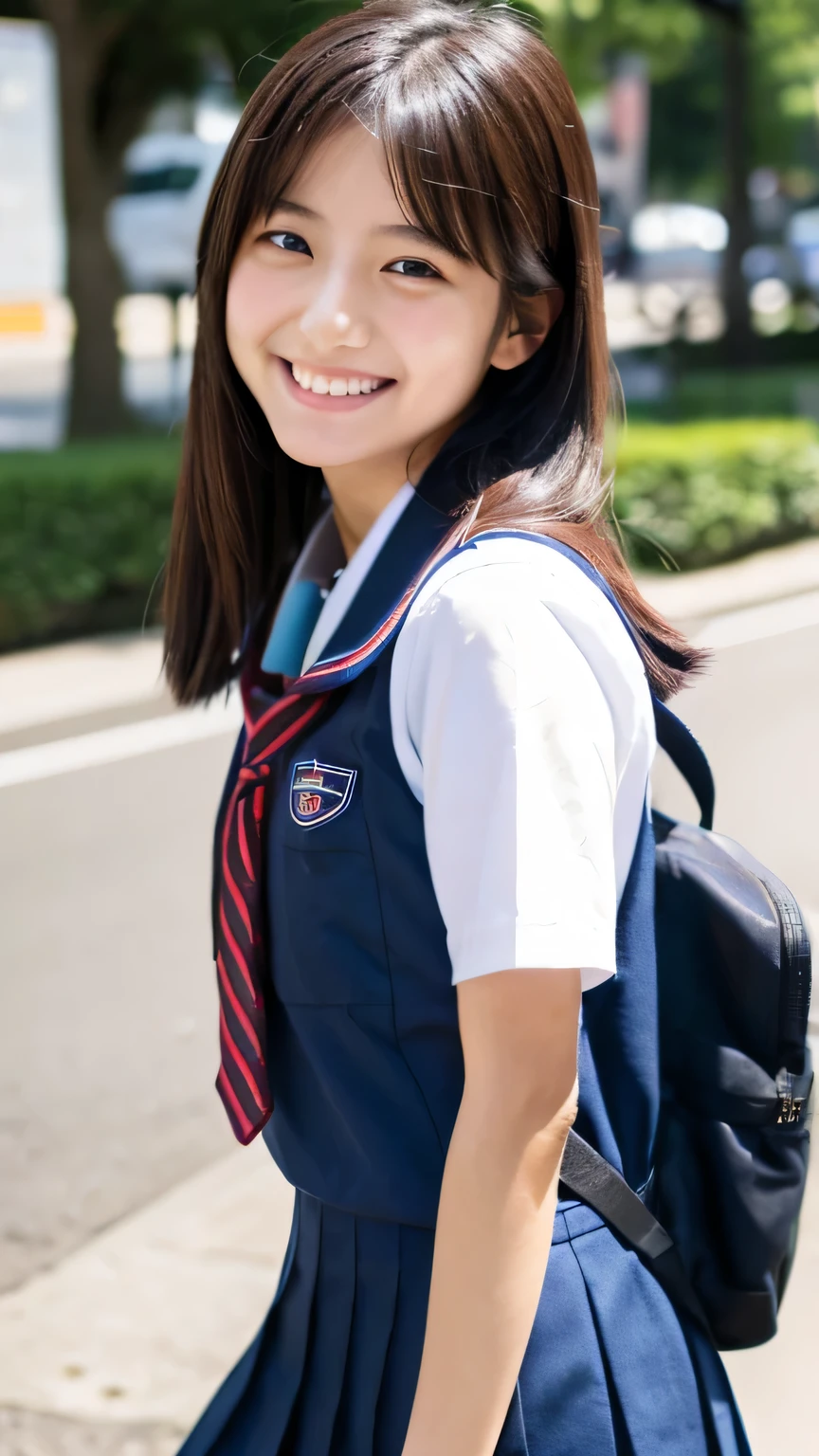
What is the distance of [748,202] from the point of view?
794 inches

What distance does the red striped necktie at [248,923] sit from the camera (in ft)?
4.09

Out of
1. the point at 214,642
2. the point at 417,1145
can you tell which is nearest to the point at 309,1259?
the point at 417,1145

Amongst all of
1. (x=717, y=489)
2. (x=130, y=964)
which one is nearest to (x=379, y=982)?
(x=130, y=964)

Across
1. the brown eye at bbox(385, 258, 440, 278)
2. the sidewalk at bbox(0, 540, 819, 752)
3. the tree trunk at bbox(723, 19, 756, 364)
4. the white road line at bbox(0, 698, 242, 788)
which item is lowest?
the sidewalk at bbox(0, 540, 819, 752)

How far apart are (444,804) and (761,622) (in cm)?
860

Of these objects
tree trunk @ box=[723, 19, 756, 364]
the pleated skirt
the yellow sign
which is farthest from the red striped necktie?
the yellow sign

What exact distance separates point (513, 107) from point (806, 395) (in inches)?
702

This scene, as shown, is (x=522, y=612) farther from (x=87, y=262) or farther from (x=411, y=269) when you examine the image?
(x=87, y=262)

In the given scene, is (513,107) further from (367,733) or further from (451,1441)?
(451,1441)

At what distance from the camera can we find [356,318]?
1.24m

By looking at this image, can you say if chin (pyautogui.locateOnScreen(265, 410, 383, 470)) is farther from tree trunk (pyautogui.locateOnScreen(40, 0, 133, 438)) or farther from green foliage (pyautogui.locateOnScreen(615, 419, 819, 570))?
tree trunk (pyautogui.locateOnScreen(40, 0, 133, 438))

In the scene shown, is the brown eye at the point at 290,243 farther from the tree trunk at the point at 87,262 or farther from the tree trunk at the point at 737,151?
the tree trunk at the point at 737,151

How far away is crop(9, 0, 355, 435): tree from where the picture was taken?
1169 cm

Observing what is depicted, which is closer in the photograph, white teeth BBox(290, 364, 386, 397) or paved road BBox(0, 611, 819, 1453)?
white teeth BBox(290, 364, 386, 397)
